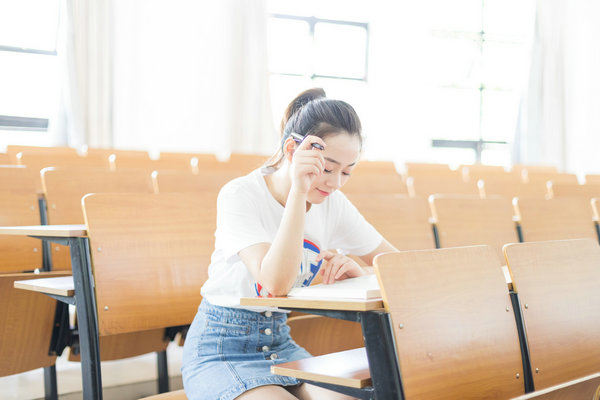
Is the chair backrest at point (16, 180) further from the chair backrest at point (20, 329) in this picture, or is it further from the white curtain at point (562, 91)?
the white curtain at point (562, 91)

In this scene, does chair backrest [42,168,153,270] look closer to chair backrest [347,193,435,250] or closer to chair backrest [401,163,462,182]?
chair backrest [347,193,435,250]

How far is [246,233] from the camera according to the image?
4.57 ft

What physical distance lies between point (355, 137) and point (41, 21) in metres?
5.13

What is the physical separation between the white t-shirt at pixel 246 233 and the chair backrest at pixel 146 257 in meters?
0.30

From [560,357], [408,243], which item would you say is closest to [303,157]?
[560,357]

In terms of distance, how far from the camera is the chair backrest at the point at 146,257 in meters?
1.66

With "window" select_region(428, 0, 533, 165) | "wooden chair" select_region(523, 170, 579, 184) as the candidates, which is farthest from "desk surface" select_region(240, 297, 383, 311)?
"window" select_region(428, 0, 533, 165)

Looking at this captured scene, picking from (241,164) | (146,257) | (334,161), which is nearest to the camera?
(334,161)

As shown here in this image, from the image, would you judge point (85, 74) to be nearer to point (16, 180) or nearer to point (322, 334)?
point (16, 180)

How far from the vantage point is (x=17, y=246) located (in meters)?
2.19

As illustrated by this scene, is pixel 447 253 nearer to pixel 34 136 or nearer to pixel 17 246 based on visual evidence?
pixel 17 246

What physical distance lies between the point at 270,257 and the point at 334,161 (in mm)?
267

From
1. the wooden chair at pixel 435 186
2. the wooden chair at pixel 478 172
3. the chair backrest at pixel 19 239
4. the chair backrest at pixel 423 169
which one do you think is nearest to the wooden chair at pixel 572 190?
the wooden chair at pixel 435 186

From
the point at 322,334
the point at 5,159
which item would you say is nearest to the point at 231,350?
the point at 322,334
